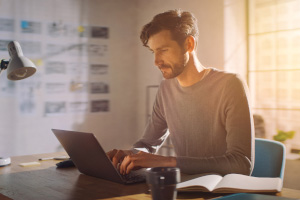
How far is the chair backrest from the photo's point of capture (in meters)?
1.62

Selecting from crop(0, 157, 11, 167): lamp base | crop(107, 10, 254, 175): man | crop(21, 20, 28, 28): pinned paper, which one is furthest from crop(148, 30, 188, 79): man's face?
crop(21, 20, 28, 28): pinned paper

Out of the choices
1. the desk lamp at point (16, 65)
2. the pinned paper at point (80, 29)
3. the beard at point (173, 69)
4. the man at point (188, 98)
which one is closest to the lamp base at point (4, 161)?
the desk lamp at point (16, 65)

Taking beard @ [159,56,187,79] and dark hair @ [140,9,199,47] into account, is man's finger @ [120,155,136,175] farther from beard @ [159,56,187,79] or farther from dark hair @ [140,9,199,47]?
dark hair @ [140,9,199,47]

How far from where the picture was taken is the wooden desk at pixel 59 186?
115 cm

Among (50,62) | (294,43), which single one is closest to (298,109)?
(294,43)

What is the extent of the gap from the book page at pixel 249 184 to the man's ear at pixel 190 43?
0.75 m

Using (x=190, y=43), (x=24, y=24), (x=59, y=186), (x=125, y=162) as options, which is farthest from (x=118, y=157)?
(x=24, y=24)

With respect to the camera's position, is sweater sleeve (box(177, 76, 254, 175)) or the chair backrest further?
the chair backrest

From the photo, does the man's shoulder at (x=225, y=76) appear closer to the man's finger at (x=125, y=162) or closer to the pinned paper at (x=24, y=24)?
the man's finger at (x=125, y=162)

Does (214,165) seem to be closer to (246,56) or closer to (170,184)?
(170,184)

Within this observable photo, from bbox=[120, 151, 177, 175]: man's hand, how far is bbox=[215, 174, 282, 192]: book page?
23cm

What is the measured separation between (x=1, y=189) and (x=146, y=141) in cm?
75

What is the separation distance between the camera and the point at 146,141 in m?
1.83

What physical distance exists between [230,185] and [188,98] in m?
0.74
